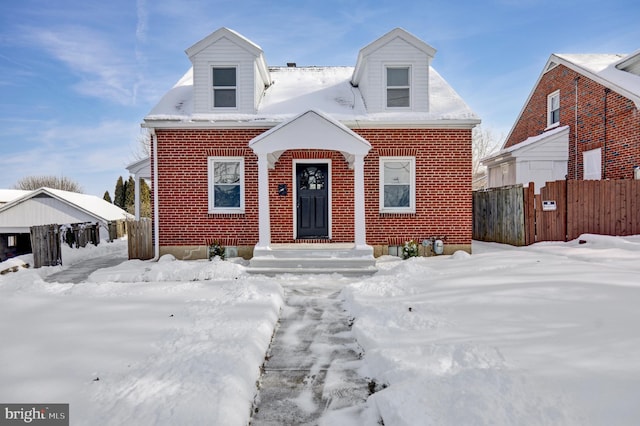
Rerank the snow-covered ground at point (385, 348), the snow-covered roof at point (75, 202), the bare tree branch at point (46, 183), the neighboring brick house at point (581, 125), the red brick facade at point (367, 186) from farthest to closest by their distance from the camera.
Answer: the bare tree branch at point (46, 183) → the snow-covered roof at point (75, 202) → the neighboring brick house at point (581, 125) → the red brick facade at point (367, 186) → the snow-covered ground at point (385, 348)

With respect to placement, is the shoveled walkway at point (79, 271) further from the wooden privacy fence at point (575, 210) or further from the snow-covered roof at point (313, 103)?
the wooden privacy fence at point (575, 210)

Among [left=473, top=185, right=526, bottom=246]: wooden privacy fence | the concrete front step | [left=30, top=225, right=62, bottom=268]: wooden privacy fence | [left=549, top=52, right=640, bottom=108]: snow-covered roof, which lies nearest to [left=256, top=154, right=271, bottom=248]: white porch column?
the concrete front step

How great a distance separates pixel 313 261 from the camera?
26.7 ft

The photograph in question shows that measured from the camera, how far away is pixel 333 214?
10.0 metres

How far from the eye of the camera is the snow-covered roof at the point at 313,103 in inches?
378

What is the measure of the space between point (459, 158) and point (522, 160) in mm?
5775

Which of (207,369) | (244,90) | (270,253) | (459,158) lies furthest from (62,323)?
(459,158)

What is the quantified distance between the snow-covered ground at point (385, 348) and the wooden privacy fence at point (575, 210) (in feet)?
16.5

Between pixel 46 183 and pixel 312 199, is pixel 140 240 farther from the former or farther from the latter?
pixel 46 183

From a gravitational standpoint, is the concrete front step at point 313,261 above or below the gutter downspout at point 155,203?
below

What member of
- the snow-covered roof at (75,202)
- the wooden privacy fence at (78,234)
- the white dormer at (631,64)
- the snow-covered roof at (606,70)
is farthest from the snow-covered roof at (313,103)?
the snow-covered roof at (75,202)

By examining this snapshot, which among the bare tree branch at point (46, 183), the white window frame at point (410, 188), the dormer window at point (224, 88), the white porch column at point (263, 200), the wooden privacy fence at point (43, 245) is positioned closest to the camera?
the white porch column at point (263, 200)

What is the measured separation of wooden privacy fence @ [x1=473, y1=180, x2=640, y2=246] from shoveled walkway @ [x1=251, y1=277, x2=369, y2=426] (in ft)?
27.3

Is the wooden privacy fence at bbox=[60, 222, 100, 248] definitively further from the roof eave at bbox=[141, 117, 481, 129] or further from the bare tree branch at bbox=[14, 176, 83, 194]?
the bare tree branch at bbox=[14, 176, 83, 194]
